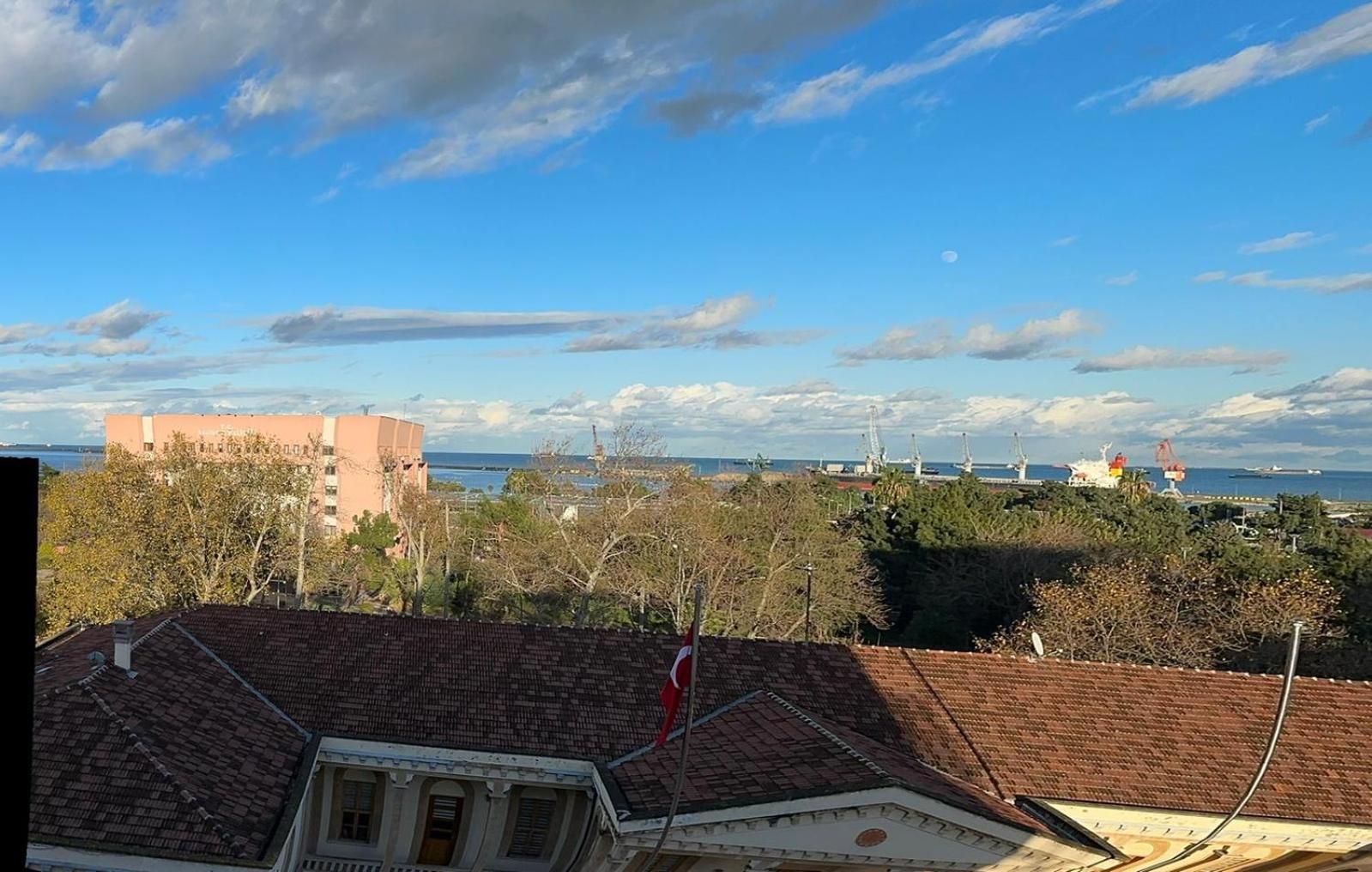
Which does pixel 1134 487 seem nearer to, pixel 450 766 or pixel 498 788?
pixel 498 788

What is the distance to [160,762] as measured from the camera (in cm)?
1184

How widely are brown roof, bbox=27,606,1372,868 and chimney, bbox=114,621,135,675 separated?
324 millimetres

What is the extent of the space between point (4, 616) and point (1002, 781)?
14527 mm

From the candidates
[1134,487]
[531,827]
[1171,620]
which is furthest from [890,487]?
[531,827]

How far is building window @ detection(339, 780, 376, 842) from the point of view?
48.0 feet

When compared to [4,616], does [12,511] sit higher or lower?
higher

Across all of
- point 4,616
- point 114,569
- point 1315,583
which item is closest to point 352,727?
point 4,616

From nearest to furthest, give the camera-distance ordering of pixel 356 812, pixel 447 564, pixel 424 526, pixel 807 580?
pixel 356 812, pixel 807 580, pixel 447 564, pixel 424 526

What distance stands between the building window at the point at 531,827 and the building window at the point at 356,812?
7.22 feet

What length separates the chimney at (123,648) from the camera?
46.1 ft

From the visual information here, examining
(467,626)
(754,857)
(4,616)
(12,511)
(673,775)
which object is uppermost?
(12,511)

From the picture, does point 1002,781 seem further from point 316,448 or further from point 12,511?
point 316,448

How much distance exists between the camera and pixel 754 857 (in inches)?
501

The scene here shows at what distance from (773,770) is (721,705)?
9.11 ft
